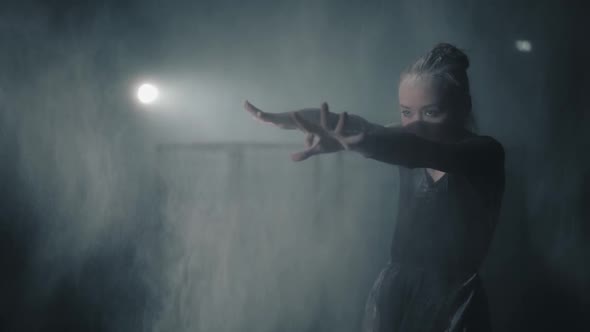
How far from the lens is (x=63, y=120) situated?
118cm

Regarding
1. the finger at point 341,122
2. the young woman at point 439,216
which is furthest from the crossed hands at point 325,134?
the young woman at point 439,216

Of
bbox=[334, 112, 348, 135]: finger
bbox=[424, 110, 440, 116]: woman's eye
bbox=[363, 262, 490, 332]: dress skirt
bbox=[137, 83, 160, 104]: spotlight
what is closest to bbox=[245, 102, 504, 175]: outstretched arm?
bbox=[334, 112, 348, 135]: finger

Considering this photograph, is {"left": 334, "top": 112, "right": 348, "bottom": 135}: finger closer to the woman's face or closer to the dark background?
the woman's face

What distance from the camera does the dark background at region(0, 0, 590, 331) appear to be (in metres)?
1.16

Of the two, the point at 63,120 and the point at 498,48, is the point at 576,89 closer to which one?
the point at 498,48

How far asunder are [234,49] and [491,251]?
1009 millimetres

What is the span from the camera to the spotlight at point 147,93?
121 centimetres

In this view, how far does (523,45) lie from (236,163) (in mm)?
960

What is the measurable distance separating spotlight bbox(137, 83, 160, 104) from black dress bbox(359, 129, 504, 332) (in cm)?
80

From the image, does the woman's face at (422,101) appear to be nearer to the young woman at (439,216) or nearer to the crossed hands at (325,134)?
the young woman at (439,216)

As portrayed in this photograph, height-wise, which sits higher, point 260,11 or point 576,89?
point 260,11

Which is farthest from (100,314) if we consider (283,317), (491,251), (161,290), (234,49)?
(491,251)

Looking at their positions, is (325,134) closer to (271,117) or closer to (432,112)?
(271,117)

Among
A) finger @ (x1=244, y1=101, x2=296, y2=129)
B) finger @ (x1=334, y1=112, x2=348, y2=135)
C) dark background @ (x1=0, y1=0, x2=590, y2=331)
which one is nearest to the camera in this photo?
finger @ (x1=334, y1=112, x2=348, y2=135)
